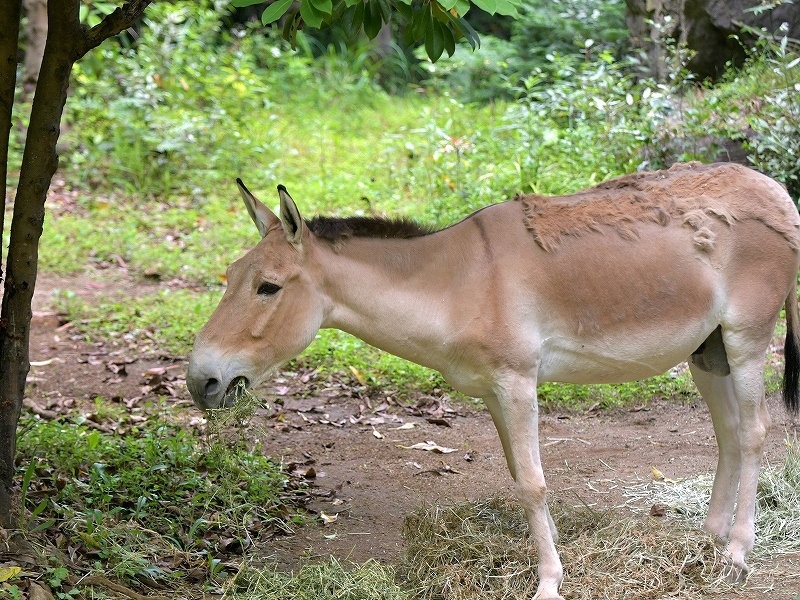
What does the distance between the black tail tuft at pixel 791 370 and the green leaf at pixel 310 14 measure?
280cm

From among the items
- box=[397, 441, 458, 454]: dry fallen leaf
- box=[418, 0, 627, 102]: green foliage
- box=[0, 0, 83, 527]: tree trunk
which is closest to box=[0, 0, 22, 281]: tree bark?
box=[0, 0, 83, 527]: tree trunk

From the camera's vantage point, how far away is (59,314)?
8062 millimetres

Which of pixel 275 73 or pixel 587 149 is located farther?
pixel 275 73

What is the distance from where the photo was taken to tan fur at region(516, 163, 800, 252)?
4.02 meters

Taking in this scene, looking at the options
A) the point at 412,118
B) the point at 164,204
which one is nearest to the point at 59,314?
the point at 164,204

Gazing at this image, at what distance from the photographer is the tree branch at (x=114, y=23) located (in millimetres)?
3826

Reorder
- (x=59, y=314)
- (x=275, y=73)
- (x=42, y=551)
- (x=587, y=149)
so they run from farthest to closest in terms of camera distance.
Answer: (x=275, y=73), (x=587, y=149), (x=59, y=314), (x=42, y=551)

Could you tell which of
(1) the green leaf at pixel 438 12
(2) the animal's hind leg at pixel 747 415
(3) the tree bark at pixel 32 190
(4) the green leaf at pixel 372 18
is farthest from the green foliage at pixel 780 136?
(3) the tree bark at pixel 32 190

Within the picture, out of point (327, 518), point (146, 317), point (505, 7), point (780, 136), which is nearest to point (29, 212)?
point (327, 518)

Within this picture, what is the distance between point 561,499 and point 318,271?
6.86 feet

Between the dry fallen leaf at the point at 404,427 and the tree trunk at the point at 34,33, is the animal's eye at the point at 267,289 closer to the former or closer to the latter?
the dry fallen leaf at the point at 404,427

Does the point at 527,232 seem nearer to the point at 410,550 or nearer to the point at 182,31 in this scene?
the point at 410,550

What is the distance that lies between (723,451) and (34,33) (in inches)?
428

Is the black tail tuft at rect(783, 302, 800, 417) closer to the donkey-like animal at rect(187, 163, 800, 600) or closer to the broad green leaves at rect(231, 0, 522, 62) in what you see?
the donkey-like animal at rect(187, 163, 800, 600)
